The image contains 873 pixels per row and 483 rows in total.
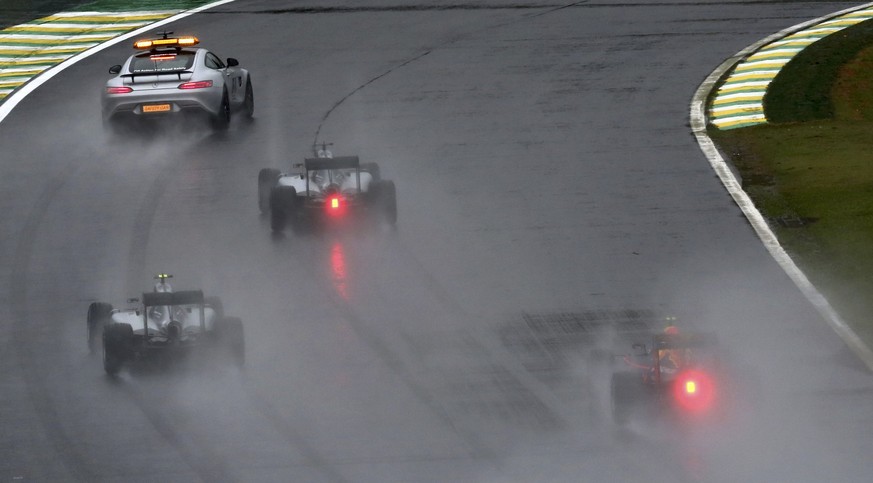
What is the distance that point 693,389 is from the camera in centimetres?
1720

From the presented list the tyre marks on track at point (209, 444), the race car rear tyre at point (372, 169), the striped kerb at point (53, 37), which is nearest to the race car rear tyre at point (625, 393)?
the tyre marks on track at point (209, 444)

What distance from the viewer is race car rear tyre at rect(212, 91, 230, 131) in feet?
97.3

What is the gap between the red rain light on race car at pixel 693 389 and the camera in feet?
56.4

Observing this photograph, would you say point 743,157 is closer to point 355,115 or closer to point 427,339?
point 355,115

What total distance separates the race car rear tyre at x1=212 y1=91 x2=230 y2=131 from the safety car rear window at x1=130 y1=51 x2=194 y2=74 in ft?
3.21

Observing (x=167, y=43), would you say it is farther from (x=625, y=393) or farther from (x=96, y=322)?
(x=625, y=393)

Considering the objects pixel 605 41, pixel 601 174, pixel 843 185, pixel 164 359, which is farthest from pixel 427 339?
pixel 605 41

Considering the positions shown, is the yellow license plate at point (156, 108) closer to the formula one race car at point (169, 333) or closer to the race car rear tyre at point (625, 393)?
the formula one race car at point (169, 333)

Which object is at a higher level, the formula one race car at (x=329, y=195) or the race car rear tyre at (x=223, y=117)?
the race car rear tyre at (x=223, y=117)

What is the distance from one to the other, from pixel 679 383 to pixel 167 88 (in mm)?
14694

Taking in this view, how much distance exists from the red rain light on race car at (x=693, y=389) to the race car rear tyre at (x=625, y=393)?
40cm

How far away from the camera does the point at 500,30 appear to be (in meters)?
38.8

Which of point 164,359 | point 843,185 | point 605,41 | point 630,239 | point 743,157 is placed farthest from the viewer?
point 605,41

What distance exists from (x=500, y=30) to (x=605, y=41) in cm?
297
